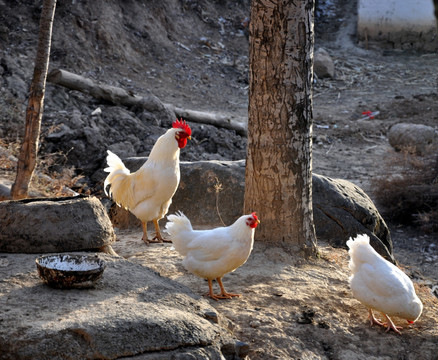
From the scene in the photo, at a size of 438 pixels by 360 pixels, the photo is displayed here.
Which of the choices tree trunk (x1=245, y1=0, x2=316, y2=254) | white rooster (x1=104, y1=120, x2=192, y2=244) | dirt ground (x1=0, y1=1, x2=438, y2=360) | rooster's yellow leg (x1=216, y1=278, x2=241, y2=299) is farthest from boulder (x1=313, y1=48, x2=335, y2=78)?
rooster's yellow leg (x1=216, y1=278, x2=241, y2=299)

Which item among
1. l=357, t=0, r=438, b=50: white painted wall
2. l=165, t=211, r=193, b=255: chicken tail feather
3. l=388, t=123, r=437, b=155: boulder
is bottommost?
l=165, t=211, r=193, b=255: chicken tail feather

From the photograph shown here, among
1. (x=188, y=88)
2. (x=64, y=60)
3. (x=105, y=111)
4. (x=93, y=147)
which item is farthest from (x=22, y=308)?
(x=188, y=88)

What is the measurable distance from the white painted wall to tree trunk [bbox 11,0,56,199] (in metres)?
15.7

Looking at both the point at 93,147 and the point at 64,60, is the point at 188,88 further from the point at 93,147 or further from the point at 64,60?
the point at 93,147

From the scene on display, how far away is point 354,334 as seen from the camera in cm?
496

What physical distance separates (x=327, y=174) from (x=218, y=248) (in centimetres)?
765

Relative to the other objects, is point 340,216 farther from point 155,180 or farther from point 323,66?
point 323,66

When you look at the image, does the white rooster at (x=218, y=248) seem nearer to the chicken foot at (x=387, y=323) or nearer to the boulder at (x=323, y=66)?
the chicken foot at (x=387, y=323)

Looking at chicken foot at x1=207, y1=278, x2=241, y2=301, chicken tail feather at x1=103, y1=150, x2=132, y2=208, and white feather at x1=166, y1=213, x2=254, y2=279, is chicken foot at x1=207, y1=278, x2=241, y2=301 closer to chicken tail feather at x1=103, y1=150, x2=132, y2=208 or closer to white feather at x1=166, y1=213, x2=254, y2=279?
white feather at x1=166, y1=213, x2=254, y2=279

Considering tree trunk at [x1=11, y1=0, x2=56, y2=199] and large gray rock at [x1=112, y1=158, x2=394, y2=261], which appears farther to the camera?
large gray rock at [x1=112, y1=158, x2=394, y2=261]

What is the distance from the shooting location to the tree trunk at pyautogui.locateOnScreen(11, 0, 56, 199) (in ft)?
23.0

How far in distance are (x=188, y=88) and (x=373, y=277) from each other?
11.7 metres

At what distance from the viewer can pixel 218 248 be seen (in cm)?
513

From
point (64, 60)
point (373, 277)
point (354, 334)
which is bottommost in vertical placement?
point (354, 334)
